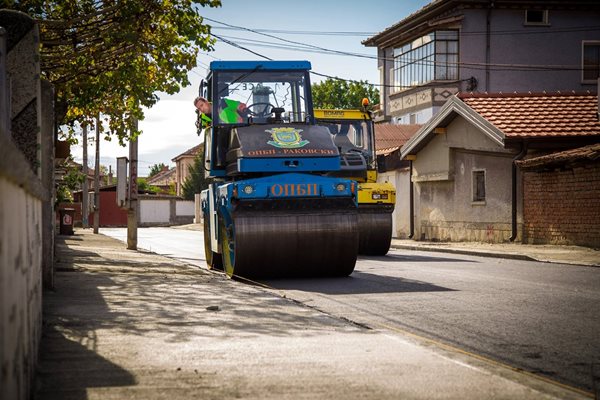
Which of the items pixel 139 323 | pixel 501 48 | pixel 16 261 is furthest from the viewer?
pixel 501 48

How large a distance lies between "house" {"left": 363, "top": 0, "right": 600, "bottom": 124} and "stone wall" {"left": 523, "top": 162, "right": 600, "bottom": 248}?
19919 mm

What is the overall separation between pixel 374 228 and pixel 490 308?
11765 mm

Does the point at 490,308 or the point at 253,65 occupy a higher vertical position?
the point at 253,65

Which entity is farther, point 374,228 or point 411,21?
point 411,21

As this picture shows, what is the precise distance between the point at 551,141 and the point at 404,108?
2304 centimetres

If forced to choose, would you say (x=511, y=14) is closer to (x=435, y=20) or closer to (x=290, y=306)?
(x=435, y=20)

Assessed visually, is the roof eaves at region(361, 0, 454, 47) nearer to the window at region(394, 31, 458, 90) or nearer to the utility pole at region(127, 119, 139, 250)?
the window at region(394, 31, 458, 90)

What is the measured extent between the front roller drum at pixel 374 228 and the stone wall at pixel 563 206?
200 inches

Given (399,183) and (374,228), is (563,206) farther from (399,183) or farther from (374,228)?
(399,183)

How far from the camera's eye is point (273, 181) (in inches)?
539

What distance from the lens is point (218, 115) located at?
50.9 ft

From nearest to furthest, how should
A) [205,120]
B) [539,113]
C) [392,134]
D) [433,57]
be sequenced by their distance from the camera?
1. [205,120]
2. [539,113]
3. [433,57]
4. [392,134]

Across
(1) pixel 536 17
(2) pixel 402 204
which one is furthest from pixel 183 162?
(2) pixel 402 204

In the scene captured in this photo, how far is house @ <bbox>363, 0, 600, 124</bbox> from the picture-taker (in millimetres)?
45188
